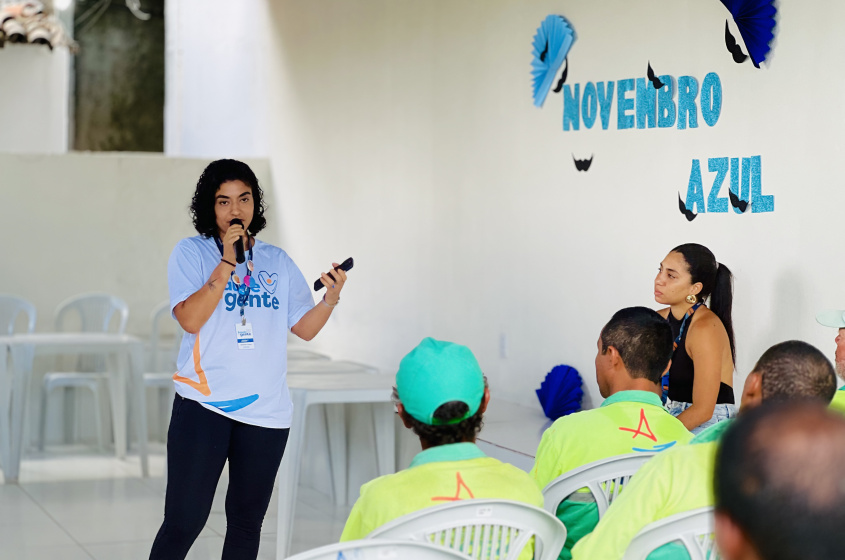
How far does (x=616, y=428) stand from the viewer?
2182mm

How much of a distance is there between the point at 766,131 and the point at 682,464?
194cm

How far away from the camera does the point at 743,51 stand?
3.35 meters

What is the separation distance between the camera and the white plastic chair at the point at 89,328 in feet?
→ 20.7

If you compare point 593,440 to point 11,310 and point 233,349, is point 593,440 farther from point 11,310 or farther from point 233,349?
point 11,310

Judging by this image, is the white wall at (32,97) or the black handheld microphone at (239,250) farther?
the white wall at (32,97)

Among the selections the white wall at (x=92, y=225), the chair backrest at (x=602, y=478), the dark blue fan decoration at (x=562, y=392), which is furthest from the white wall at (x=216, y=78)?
the chair backrest at (x=602, y=478)

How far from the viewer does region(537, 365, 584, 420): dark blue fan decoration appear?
4.05 metres

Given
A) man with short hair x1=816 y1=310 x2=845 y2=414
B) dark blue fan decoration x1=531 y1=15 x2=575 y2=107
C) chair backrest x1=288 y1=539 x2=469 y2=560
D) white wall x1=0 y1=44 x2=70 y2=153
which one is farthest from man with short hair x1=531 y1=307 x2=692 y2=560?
white wall x1=0 y1=44 x2=70 y2=153

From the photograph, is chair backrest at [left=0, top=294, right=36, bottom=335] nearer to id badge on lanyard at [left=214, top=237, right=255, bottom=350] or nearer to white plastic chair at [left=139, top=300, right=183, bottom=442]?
white plastic chair at [left=139, top=300, right=183, bottom=442]

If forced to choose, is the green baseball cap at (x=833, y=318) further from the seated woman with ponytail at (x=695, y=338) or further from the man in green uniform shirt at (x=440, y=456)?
the man in green uniform shirt at (x=440, y=456)

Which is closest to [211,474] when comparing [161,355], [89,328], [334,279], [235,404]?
[235,404]

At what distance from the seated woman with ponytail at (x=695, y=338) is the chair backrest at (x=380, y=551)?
1.76 meters

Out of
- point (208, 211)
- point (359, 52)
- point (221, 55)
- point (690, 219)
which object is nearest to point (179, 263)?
point (208, 211)

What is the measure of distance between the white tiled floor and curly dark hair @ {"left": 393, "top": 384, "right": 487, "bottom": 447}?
8.15 feet
